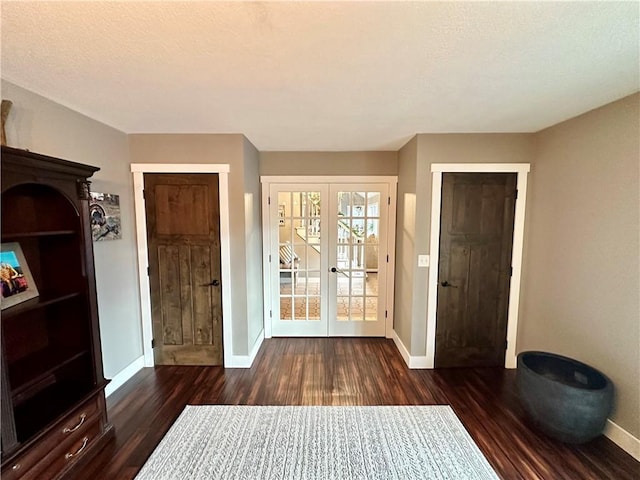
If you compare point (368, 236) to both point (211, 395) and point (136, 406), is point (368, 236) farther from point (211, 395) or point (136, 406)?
point (136, 406)

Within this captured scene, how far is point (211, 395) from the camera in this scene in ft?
8.61

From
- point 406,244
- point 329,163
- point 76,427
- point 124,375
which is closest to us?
point 76,427

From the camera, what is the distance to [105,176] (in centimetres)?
262

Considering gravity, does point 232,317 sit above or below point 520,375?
above

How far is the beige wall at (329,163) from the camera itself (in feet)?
11.9

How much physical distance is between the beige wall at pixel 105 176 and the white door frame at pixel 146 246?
58 millimetres

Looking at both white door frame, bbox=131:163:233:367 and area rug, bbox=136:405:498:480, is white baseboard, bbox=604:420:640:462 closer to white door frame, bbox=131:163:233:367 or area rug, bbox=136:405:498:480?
area rug, bbox=136:405:498:480

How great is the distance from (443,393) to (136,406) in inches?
109

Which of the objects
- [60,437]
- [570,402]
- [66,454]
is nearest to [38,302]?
[60,437]

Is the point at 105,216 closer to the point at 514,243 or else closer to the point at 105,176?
the point at 105,176

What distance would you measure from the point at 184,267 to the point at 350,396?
6.94 feet

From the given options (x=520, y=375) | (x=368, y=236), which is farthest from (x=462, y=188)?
(x=520, y=375)

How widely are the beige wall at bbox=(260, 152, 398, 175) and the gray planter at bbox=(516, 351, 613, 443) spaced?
254 centimetres

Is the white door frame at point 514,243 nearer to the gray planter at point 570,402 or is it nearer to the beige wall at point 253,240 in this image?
the gray planter at point 570,402
